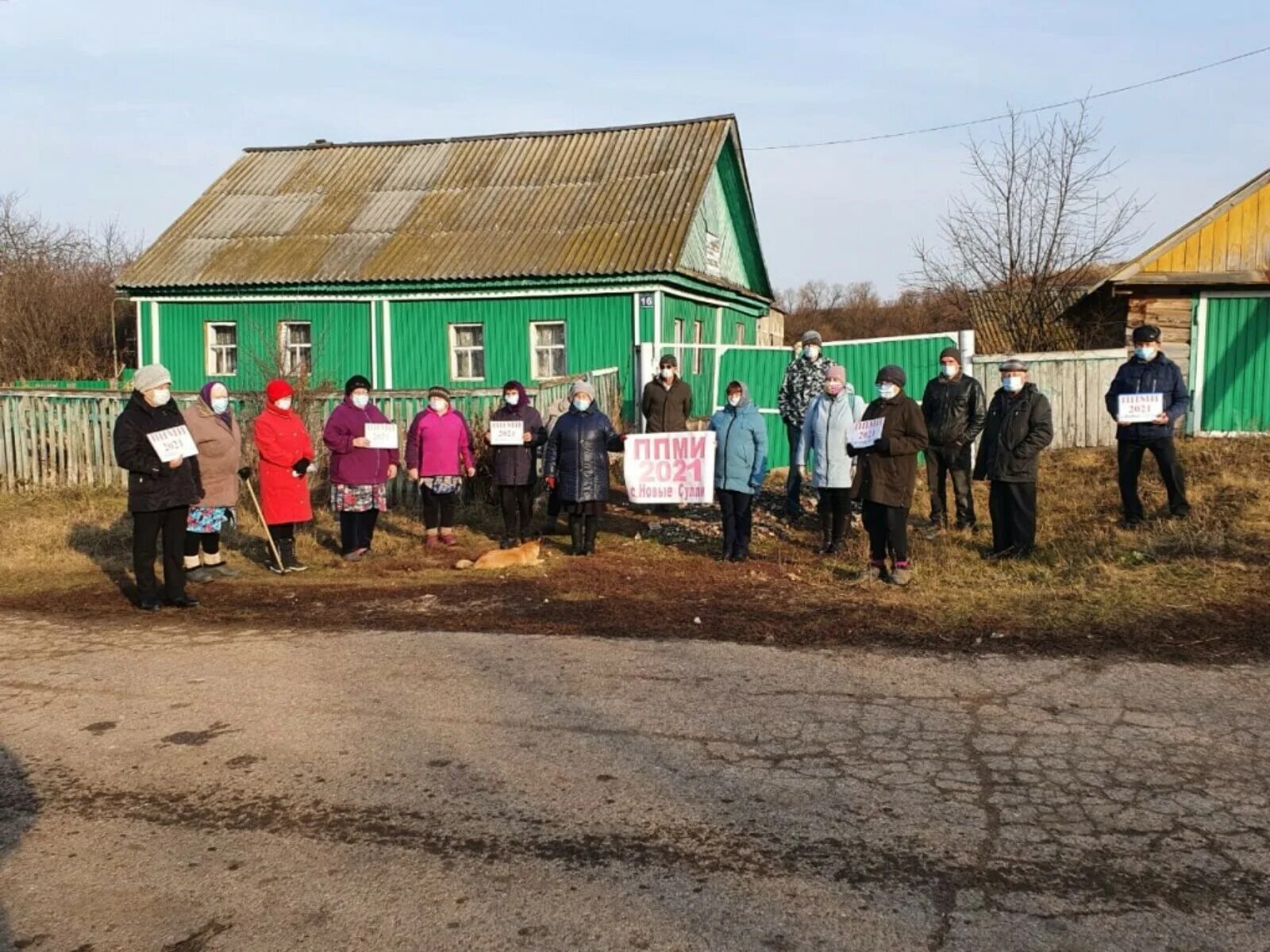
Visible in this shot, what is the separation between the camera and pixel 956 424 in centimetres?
1086

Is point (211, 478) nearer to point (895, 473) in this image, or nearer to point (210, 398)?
point (210, 398)

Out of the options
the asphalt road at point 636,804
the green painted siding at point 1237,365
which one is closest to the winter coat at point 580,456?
the asphalt road at point 636,804

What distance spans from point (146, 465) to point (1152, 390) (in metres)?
9.01

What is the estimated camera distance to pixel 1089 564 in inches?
348

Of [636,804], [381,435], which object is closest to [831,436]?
[381,435]

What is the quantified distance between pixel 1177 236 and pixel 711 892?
48.7 feet

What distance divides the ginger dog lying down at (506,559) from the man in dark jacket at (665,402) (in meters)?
3.29

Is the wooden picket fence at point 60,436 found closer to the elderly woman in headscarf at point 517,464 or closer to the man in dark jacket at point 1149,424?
the elderly woman in headscarf at point 517,464

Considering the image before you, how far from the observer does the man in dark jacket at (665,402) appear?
12867 millimetres

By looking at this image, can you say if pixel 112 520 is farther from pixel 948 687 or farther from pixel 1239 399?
pixel 1239 399

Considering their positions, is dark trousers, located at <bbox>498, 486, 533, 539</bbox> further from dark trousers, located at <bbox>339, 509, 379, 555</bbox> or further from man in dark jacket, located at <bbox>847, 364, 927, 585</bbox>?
man in dark jacket, located at <bbox>847, 364, 927, 585</bbox>

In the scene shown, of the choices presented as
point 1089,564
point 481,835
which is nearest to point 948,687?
point 481,835

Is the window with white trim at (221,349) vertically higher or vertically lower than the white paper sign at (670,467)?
higher

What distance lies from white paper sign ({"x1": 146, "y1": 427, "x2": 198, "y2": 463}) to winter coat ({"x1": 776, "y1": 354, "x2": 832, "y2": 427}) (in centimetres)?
595
